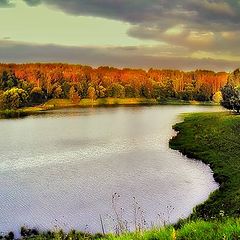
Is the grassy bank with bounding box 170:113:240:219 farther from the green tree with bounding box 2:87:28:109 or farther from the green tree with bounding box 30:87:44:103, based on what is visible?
the green tree with bounding box 30:87:44:103

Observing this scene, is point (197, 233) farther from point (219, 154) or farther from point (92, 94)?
point (92, 94)

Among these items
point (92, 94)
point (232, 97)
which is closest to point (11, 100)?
point (92, 94)

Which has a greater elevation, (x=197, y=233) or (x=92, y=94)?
(x=197, y=233)

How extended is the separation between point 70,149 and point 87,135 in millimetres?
17513

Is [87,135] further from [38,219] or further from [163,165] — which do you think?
[38,219]

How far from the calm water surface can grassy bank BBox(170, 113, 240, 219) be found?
52.9 inches

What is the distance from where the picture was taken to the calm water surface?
30.9 metres

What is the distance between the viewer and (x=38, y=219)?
99.3ft

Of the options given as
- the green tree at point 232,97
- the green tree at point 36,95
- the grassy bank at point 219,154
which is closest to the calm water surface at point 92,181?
the grassy bank at point 219,154

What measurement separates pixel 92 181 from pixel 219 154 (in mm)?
18572

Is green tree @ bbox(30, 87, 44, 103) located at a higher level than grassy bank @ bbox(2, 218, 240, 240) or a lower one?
lower

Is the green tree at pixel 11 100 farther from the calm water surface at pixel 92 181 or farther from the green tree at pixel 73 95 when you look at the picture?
the calm water surface at pixel 92 181

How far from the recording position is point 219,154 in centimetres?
5203

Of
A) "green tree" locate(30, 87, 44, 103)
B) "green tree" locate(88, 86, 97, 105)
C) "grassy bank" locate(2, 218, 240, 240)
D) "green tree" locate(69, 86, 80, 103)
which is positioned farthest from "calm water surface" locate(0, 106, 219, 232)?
"green tree" locate(88, 86, 97, 105)
